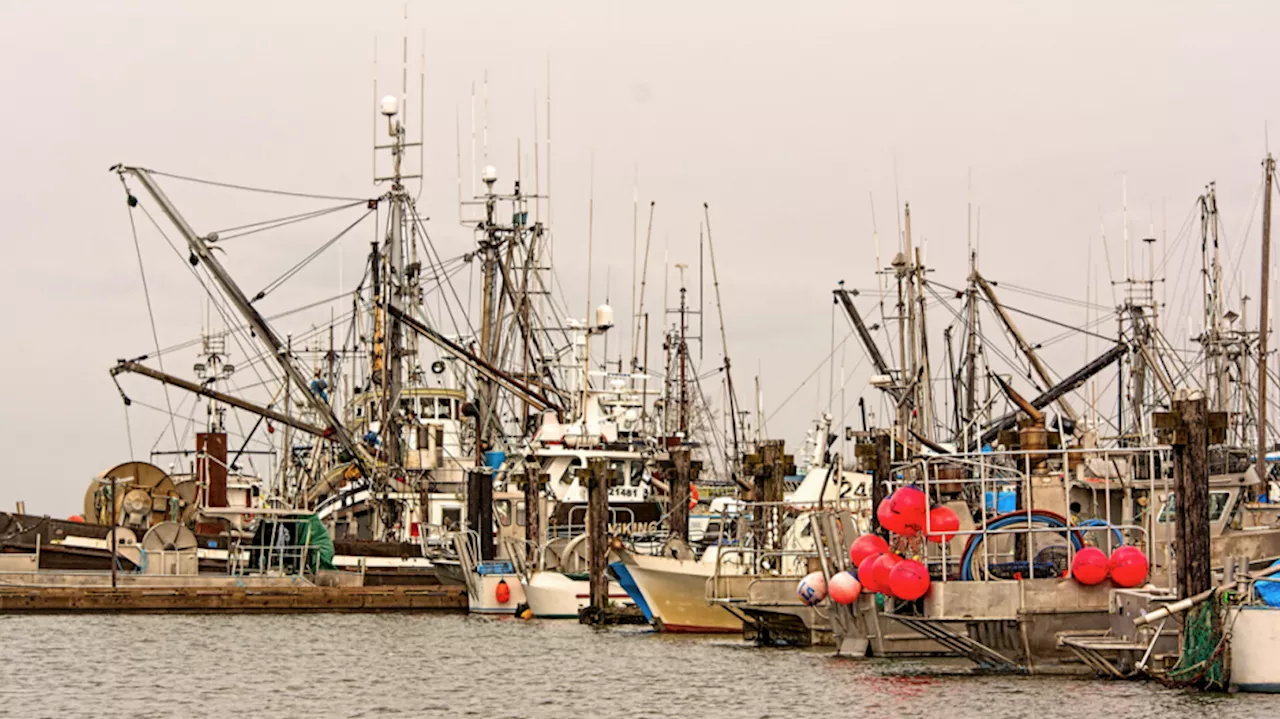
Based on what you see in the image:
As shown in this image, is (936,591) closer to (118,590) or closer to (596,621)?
(596,621)

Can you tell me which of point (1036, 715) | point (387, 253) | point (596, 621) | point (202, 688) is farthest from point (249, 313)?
point (1036, 715)

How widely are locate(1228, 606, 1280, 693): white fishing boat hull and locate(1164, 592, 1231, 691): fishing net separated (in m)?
0.14

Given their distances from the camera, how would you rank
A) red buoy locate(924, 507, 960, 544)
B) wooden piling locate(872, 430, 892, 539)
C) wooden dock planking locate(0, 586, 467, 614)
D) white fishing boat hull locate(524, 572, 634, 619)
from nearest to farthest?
red buoy locate(924, 507, 960, 544) < wooden piling locate(872, 430, 892, 539) < wooden dock planking locate(0, 586, 467, 614) < white fishing boat hull locate(524, 572, 634, 619)

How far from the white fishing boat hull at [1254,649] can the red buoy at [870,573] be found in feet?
21.3

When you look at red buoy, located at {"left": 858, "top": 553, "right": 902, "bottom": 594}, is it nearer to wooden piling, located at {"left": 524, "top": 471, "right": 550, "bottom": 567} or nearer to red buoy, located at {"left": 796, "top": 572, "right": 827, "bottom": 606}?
red buoy, located at {"left": 796, "top": 572, "right": 827, "bottom": 606}

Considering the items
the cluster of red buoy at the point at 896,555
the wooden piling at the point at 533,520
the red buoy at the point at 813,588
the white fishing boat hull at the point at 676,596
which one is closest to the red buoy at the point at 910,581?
the cluster of red buoy at the point at 896,555

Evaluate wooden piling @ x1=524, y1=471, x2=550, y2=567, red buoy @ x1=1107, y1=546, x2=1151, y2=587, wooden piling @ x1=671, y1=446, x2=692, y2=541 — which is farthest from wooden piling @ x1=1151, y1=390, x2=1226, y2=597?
wooden piling @ x1=524, y1=471, x2=550, y2=567

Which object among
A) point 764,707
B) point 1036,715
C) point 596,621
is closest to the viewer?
point 1036,715

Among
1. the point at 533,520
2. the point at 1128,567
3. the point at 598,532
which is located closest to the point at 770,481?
the point at 598,532

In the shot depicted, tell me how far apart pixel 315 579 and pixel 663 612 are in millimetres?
13745

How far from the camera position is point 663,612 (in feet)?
136

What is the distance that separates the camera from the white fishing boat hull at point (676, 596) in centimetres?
4056

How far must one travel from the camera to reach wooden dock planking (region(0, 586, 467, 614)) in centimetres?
4547

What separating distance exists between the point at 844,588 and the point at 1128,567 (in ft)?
19.4
